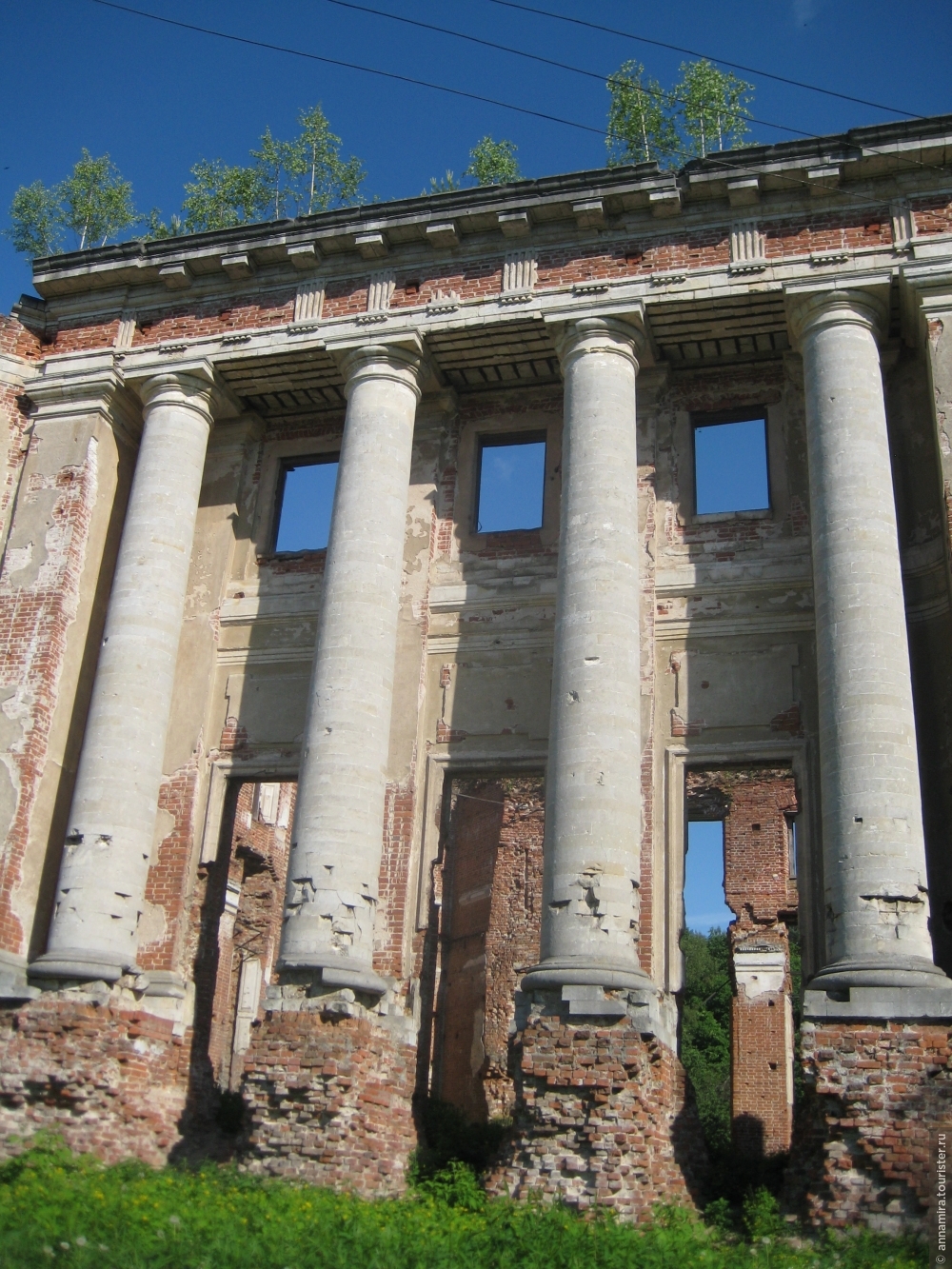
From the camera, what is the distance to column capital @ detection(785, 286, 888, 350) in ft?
42.9

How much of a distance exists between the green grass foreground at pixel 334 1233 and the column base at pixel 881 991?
1.61 meters

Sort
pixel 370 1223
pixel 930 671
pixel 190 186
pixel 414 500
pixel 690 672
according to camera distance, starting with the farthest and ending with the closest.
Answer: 1. pixel 190 186
2. pixel 414 500
3. pixel 690 672
4. pixel 930 671
5. pixel 370 1223

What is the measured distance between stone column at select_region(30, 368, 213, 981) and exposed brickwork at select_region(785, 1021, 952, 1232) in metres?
6.56

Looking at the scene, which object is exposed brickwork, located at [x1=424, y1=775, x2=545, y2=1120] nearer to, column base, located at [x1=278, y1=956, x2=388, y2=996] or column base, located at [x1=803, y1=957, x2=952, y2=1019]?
column base, located at [x1=278, y1=956, x2=388, y2=996]

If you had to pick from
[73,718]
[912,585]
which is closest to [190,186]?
[73,718]

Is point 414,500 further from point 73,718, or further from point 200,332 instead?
point 73,718

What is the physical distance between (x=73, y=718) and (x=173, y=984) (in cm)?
328

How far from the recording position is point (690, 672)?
1348 cm

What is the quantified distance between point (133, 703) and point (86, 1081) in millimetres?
3865

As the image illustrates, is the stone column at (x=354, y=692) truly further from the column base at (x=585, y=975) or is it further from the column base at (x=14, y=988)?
the column base at (x=14, y=988)

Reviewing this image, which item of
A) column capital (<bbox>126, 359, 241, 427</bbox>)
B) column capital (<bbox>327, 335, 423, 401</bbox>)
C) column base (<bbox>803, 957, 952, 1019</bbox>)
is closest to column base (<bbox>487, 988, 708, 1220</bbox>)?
column base (<bbox>803, 957, 952, 1019</bbox>)

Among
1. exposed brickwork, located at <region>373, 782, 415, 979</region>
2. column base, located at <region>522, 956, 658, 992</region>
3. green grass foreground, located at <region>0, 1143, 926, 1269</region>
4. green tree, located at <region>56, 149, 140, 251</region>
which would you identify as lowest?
green grass foreground, located at <region>0, 1143, 926, 1269</region>

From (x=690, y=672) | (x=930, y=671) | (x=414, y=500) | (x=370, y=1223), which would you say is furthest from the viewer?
(x=414, y=500)

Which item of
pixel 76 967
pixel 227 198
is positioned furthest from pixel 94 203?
pixel 76 967
